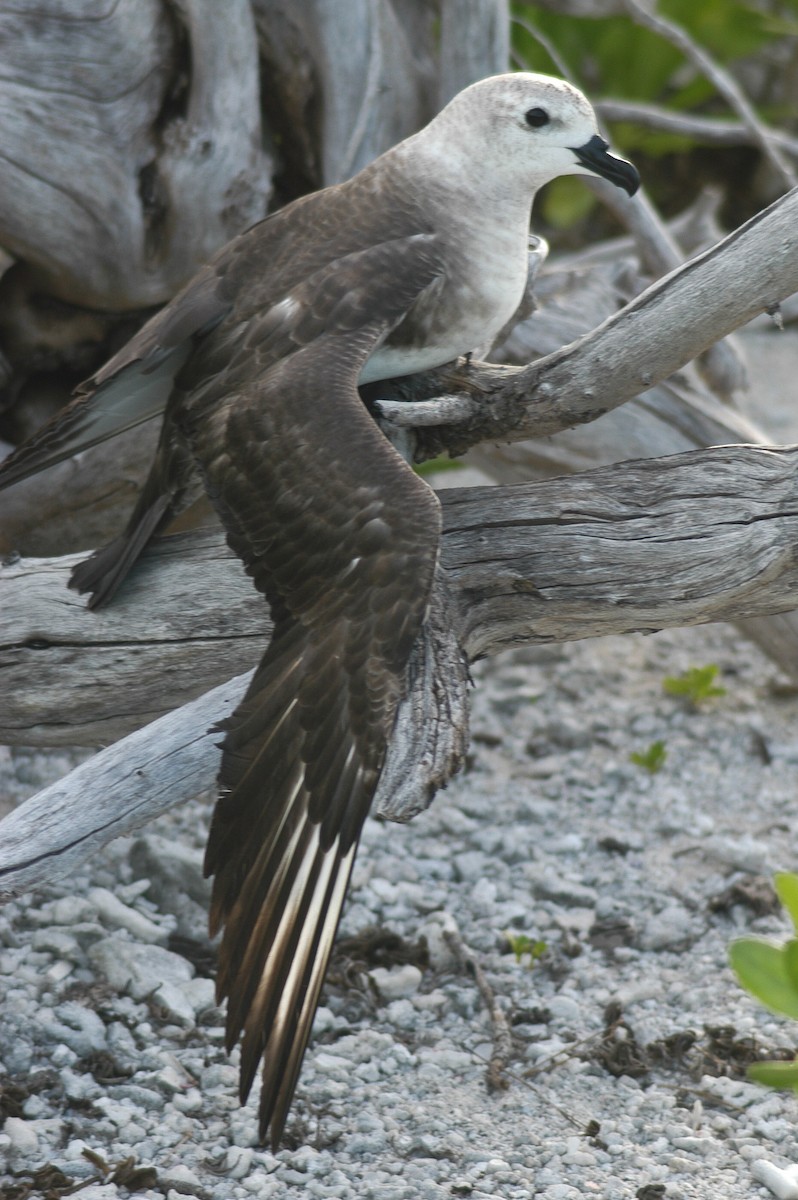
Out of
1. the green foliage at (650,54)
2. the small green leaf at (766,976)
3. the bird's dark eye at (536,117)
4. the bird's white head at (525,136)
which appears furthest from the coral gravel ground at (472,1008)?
the green foliage at (650,54)

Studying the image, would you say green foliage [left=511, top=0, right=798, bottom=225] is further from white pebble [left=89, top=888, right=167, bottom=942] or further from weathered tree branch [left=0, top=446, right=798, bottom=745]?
white pebble [left=89, top=888, right=167, bottom=942]

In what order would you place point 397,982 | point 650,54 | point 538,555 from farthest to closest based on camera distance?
point 650,54 < point 397,982 < point 538,555

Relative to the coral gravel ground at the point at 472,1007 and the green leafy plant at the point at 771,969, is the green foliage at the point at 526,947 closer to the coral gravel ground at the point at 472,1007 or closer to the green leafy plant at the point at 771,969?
the coral gravel ground at the point at 472,1007

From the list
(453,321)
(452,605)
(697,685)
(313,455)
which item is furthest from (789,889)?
(697,685)

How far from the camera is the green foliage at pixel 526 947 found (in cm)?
388

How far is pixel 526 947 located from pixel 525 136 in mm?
2230

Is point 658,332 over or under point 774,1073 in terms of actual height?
over

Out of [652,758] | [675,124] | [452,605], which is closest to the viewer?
[452,605]

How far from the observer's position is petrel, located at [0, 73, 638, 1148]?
102 inches

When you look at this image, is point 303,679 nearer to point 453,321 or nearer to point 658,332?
point 453,321

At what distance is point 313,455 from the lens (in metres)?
2.82

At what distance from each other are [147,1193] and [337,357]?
1.87m

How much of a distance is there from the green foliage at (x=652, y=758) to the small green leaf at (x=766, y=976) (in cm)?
231

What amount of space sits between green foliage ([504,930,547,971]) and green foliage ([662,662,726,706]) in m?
1.70
